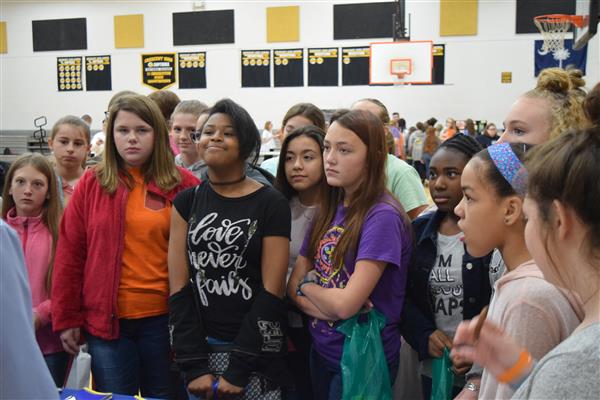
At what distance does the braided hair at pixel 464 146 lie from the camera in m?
2.31

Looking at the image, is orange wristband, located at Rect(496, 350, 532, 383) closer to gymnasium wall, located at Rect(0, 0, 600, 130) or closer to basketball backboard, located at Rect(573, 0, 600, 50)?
basketball backboard, located at Rect(573, 0, 600, 50)

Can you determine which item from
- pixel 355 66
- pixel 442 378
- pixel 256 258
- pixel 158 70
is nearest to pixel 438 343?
pixel 442 378

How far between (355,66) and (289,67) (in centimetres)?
198

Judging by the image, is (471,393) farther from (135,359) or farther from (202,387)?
(135,359)

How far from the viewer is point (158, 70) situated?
17.3m

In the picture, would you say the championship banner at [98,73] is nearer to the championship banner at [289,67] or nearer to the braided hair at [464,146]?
the championship banner at [289,67]

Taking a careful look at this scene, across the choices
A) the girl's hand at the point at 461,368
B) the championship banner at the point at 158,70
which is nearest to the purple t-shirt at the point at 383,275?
the girl's hand at the point at 461,368

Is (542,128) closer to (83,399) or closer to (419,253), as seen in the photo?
(419,253)

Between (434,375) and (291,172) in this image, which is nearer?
(434,375)

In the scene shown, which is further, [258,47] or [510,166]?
[258,47]

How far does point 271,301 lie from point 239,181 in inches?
20.7

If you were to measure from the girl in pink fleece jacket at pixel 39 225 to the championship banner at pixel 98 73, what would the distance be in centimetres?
1596

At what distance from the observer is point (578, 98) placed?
2.19 meters

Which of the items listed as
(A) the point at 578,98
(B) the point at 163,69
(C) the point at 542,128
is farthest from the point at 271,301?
(B) the point at 163,69
